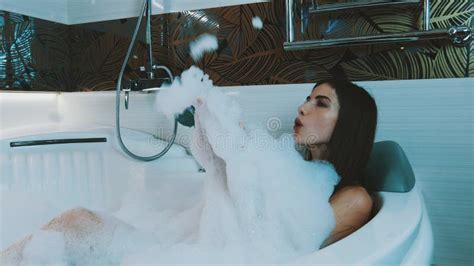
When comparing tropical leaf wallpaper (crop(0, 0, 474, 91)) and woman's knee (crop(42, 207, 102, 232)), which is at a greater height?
tropical leaf wallpaper (crop(0, 0, 474, 91))

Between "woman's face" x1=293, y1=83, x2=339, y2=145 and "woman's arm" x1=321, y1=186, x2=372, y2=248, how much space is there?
249mm

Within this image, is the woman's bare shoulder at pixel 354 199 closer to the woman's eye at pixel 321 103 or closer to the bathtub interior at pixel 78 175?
the woman's eye at pixel 321 103

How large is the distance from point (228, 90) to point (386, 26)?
29.4 inches

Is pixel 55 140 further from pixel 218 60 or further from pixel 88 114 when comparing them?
pixel 218 60

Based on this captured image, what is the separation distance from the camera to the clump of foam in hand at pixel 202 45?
6.09 ft

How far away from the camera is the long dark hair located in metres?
1.21

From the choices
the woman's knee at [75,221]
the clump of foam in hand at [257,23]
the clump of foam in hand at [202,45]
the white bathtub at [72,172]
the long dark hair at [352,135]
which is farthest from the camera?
the clump of foam in hand at [202,45]

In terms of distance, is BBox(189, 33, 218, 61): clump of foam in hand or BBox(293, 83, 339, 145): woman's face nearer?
BBox(293, 83, 339, 145): woman's face

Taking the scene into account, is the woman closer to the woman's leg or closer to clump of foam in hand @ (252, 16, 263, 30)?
clump of foam in hand @ (252, 16, 263, 30)

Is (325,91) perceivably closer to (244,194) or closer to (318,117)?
(318,117)

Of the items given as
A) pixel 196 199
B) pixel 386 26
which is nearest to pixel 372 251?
pixel 196 199

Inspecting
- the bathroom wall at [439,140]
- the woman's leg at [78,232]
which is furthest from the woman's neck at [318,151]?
the woman's leg at [78,232]

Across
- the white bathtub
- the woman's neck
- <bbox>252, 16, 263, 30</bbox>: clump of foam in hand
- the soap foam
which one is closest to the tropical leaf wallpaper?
<bbox>252, 16, 263, 30</bbox>: clump of foam in hand

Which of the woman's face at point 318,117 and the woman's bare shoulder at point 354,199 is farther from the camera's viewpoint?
the woman's face at point 318,117
